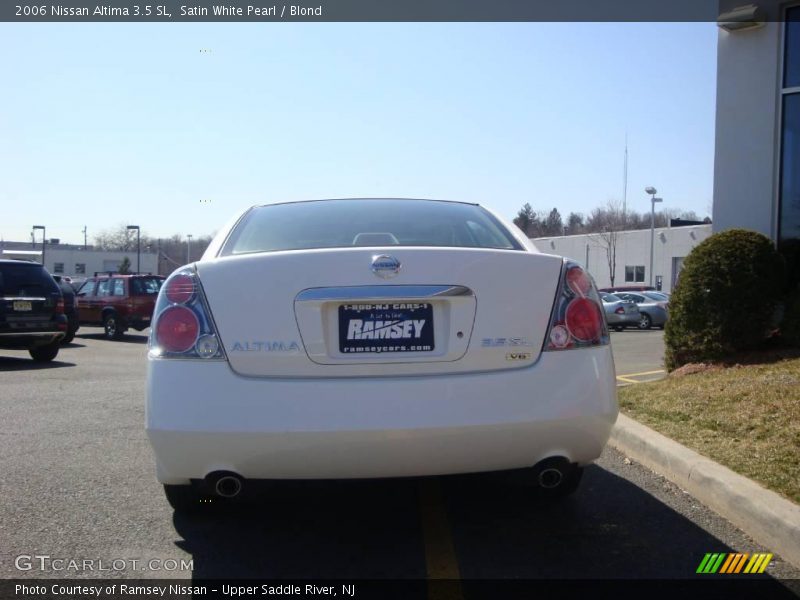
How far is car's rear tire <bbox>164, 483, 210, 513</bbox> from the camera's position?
3.62 meters

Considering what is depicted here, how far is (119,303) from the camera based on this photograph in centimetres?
2028

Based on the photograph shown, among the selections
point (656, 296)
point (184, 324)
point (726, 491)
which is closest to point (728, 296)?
point (726, 491)

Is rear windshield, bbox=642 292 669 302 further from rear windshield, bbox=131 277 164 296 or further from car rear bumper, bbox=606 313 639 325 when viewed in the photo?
rear windshield, bbox=131 277 164 296

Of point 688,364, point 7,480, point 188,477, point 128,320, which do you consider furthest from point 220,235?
point 128,320

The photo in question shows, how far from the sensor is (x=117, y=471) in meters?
4.82

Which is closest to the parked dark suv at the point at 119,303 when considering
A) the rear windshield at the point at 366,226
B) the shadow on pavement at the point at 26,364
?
the shadow on pavement at the point at 26,364

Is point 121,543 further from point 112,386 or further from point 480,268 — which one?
point 112,386

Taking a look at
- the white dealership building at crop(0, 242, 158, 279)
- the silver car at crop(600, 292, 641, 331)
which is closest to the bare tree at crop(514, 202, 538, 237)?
the white dealership building at crop(0, 242, 158, 279)

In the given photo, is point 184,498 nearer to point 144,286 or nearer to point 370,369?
point 370,369

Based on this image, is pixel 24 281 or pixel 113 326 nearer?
pixel 24 281

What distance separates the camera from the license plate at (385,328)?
3.11 m

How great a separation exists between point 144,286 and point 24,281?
808 centimetres

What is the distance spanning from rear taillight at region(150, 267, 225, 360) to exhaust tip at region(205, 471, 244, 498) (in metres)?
0.48

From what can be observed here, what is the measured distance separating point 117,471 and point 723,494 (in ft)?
11.9
